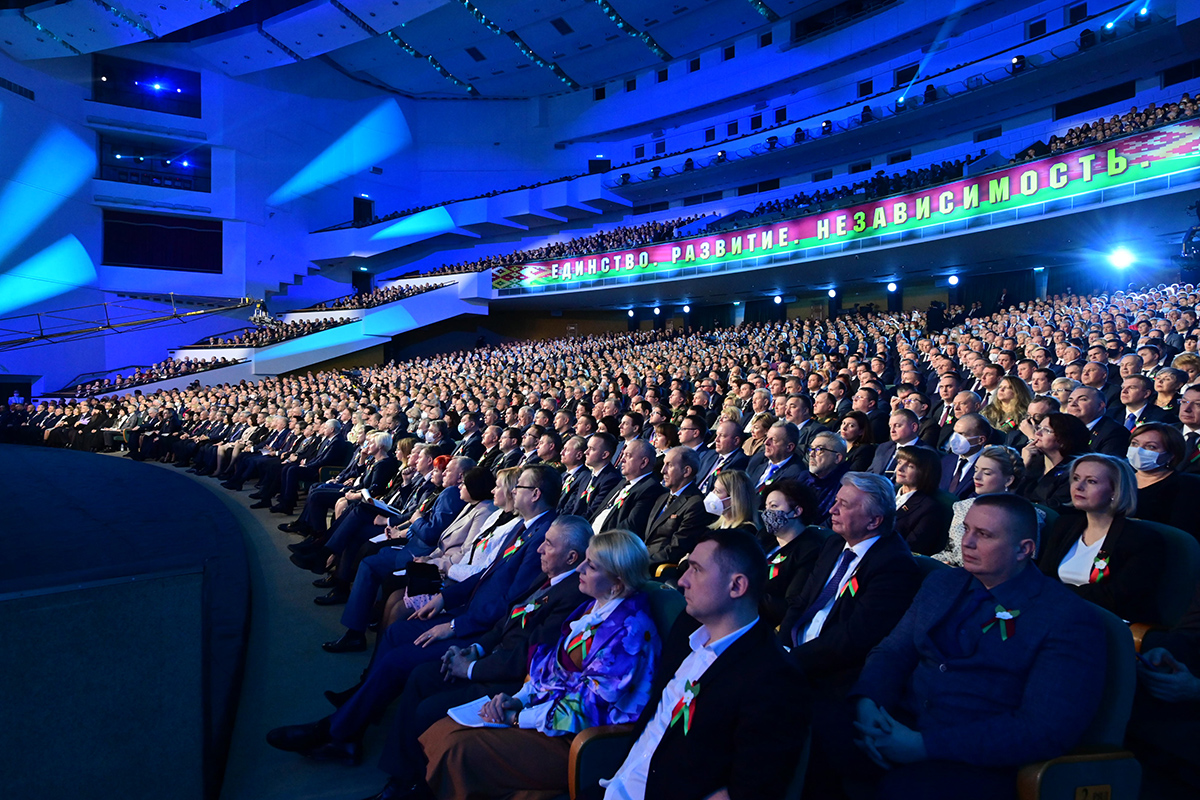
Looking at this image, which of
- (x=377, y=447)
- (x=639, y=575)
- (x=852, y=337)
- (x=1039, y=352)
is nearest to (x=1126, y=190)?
(x=852, y=337)

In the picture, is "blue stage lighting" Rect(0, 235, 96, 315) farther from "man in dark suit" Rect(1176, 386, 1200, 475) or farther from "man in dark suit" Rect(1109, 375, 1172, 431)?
"man in dark suit" Rect(1176, 386, 1200, 475)

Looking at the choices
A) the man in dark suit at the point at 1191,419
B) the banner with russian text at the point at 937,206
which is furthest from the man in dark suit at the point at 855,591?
the banner with russian text at the point at 937,206

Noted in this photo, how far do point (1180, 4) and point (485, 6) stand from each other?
18.3 meters

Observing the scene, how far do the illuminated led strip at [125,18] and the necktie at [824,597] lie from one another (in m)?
23.2

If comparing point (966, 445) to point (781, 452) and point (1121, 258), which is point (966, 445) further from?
point (1121, 258)

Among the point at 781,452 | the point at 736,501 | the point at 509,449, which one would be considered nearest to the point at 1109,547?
the point at 736,501

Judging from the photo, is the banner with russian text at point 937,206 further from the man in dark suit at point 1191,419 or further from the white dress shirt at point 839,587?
the white dress shirt at point 839,587

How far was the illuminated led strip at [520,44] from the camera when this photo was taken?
78.5ft

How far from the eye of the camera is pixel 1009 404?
436 cm

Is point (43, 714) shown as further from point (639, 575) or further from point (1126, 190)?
point (1126, 190)

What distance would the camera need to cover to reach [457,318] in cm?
2645

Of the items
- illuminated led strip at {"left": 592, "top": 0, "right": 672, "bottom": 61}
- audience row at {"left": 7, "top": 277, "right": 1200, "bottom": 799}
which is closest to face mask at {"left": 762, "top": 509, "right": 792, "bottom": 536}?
audience row at {"left": 7, "top": 277, "right": 1200, "bottom": 799}

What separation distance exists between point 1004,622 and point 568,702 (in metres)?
1.08

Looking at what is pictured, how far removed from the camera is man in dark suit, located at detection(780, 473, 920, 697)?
2.03m
